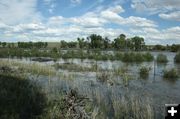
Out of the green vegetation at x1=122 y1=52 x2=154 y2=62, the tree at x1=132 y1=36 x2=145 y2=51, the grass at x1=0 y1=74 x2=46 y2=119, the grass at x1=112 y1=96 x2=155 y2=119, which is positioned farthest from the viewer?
the tree at x1=132 y1=36 x2=145 y2=51

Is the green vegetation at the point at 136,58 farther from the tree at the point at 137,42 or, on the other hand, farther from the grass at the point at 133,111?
the tree at the point at 137,42

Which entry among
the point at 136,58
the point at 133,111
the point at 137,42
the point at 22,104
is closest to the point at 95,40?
the point at 137,42

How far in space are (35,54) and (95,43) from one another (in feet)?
143

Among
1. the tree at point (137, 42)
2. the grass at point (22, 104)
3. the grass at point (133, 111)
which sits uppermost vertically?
the tree at point (137, 42)

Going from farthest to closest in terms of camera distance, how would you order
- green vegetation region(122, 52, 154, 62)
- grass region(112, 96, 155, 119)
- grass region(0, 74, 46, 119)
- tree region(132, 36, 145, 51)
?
tree region(132, 36, 145, 51), green vegetation region(122, 52, 154, 62), grass region(112, 96, 155, 119), grass region(0, 74, 46, 119)

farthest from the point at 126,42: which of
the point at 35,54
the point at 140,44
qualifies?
the point at 35,54

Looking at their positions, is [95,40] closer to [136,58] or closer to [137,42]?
[137,42]

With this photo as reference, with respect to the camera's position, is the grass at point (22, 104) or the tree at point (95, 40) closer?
the grass at point (22, 104)

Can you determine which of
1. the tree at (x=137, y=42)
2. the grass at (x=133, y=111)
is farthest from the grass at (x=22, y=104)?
the tree at (x=137, y=42)

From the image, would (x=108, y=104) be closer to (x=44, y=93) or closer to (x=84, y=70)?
(x=44, y=93)

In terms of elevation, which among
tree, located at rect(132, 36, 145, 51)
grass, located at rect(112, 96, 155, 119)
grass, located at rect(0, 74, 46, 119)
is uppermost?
tree, located at rect(132, 36, 145, 51)

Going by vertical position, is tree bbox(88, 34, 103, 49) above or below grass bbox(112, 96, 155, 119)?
above

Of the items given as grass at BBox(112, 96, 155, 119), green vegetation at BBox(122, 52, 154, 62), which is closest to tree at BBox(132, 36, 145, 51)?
green vegetation at BBox(122, 52, 154, 62)

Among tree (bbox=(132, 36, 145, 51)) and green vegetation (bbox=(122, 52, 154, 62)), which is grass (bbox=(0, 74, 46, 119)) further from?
tree (bbox=(132, 36, 145, 51))
